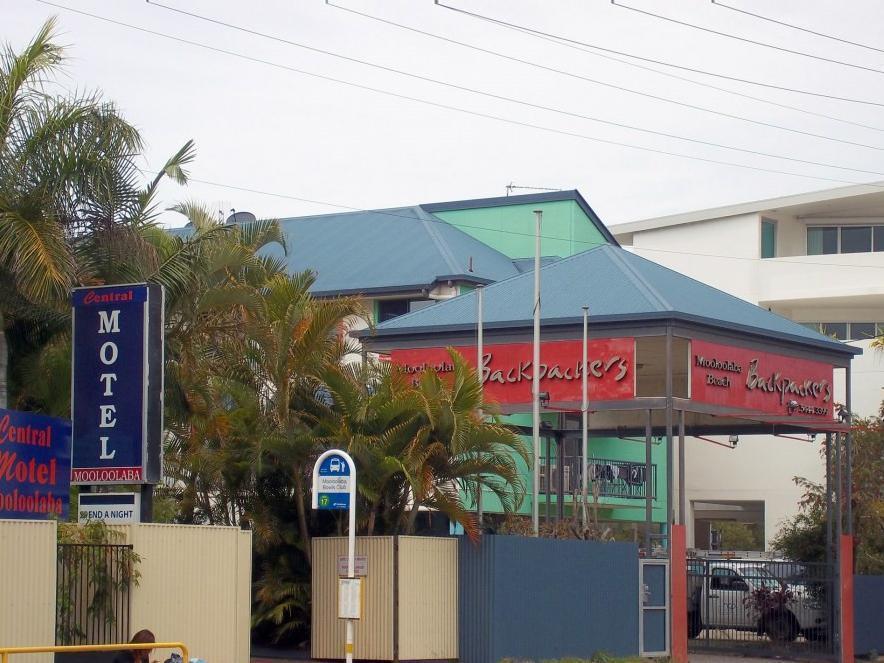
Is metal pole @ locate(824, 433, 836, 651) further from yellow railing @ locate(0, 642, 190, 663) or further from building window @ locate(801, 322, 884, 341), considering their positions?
building window @ locate(801, 322, 884, 341)

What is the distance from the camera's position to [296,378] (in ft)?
75.0

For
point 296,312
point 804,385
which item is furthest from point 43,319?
point 804,385

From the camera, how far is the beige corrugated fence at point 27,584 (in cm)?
1562

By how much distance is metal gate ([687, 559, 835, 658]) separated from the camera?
30.3 metres

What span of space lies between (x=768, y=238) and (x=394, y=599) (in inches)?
1712

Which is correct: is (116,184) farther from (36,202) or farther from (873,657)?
(873,657)

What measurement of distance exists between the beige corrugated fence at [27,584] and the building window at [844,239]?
50329 millimetres

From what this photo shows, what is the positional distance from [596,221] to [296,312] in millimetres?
30702

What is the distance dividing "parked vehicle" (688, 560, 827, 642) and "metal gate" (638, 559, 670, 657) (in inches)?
196

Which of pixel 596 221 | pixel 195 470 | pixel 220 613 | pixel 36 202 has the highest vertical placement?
pixel 596 221

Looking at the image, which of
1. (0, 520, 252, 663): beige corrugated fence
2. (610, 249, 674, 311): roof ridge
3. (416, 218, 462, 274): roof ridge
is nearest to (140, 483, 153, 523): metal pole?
(0, 520, 252, 663): beige corrugated fence

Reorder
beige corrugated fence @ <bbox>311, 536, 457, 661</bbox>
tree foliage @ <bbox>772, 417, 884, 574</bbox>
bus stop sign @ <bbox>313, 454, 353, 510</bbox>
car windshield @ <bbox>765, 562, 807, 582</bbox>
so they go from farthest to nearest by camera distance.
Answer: tree foliage @ <bbox>772, 417, 884, 574</bbox> → car windshield @ <bbox>765, 562, 807, 582</bbox> → beige corrugated fence @ <bbox>311, 536, 457, 661</bbox> → bus stop sign @ <bbox>313, 454, 353, 510</bbox>

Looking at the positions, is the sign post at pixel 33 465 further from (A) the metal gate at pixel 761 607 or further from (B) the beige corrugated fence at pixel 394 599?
(A) the metal gate at pixel 761 607

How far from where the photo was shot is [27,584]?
624 inches
